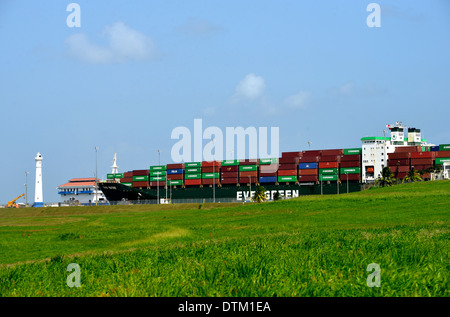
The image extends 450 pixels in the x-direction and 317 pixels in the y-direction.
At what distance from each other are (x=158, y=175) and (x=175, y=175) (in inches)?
179

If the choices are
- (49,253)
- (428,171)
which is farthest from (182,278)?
(428,171)

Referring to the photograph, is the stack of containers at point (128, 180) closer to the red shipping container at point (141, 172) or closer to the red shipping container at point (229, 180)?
the red shipping container at point (141, 172)

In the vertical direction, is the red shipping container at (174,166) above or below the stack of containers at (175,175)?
above

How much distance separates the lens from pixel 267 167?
139 m

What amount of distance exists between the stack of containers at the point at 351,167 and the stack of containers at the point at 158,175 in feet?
148

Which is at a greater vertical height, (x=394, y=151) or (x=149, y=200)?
(x=394, y=151)

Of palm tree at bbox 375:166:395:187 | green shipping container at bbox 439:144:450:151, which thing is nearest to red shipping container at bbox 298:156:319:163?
palm tree at bbox 375:166:395:187

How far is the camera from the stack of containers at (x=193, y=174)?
144188 mm

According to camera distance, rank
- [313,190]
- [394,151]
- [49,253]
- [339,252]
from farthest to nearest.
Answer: [394,151], [313,190], [49,253], [339,252]

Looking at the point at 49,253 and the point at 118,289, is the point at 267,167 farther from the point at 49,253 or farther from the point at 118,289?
the point at 118,289

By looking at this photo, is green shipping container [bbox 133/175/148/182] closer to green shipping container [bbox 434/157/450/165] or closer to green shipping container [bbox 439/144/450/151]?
green shipping container [bbox 434/157/450/165]

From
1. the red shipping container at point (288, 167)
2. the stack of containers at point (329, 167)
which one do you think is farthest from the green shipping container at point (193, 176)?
the stack of containers at point (329, 167)
